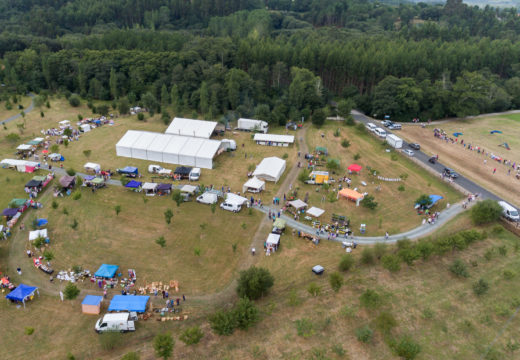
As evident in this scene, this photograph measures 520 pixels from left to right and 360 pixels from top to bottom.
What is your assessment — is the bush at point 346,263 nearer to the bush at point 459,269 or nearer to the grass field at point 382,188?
the grass field at point 382,188

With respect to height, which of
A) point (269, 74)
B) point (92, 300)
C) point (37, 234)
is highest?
point (269, 74)

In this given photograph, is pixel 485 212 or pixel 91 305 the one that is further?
pixel 485 212

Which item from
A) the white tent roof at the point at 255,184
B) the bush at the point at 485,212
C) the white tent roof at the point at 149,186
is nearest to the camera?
the bush at the point at 485,212

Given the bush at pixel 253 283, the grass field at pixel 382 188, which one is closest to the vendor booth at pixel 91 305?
the bush at pixel 253 283

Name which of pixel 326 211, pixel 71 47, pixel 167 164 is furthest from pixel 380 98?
pixel 71 47

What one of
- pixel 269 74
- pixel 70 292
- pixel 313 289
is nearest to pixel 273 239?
pixel 313 289

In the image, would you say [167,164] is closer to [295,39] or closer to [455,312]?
[455,312]

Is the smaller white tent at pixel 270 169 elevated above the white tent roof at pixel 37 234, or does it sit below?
above

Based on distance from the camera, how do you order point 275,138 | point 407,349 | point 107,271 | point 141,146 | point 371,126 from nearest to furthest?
point 407,349 → point 107,271 → point 141,146 → point 275,138 → point 371,126

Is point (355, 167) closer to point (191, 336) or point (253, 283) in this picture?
point (253, 283)
